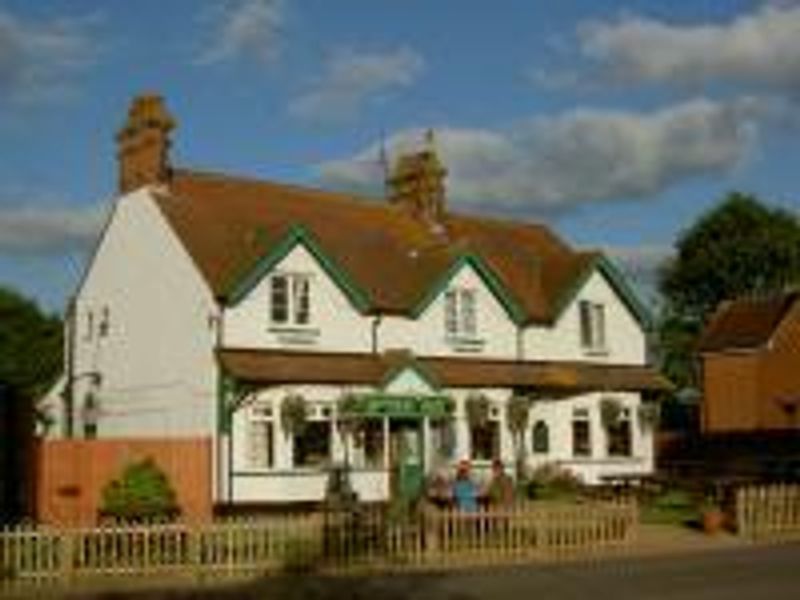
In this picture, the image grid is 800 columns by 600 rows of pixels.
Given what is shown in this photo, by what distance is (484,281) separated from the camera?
44.8 m

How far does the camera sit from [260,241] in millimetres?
40594

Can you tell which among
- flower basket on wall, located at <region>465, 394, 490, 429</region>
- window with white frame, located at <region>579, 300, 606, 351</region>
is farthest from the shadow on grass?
window with white frame, located at <region>579, 300, 606, 351</region>

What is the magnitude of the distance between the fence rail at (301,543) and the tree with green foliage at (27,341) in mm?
50403

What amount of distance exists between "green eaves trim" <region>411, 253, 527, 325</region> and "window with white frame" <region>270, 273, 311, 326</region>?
3.75 metres

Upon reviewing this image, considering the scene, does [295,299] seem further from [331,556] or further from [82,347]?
[331,556]

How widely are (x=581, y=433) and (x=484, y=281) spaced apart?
6.17 m

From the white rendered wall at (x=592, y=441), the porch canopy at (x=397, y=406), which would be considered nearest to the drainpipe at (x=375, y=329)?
the porch canopy at (x=397, y=406)

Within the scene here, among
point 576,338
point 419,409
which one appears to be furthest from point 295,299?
point 576,338

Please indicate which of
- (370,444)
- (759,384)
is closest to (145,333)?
(370,444)

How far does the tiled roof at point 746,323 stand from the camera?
65.4 m

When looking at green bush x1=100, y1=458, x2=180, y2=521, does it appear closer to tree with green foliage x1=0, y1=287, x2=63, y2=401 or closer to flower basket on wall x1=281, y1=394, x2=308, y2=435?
flower basket on wall x1=281, y1=394, x2=308, y2=435

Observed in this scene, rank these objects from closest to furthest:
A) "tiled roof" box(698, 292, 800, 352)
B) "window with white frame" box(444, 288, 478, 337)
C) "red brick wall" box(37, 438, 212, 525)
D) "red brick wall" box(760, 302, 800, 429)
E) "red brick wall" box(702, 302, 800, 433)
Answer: "red brick wall" box(37, 438, 212, 525), "window with white frame" box(444, 288, 478, 337), "red brick wall" box(760, 302, 800, 429), "red brick wall" box(702, 302, 800, 433), "tiled roof" box(698, 292, 800, 352)

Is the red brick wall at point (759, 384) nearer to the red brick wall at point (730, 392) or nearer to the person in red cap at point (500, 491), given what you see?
the red brick wall at point (730, 392)

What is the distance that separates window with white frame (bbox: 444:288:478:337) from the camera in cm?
4394
